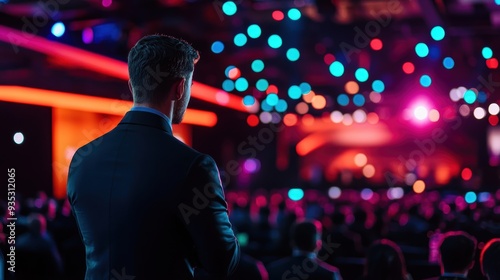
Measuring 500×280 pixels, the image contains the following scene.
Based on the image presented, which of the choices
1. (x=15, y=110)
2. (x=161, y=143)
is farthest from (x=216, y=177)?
(x=15, y=110)

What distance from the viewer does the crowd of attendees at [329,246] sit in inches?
142

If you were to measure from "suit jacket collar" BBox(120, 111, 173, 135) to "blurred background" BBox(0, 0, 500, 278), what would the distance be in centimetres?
548

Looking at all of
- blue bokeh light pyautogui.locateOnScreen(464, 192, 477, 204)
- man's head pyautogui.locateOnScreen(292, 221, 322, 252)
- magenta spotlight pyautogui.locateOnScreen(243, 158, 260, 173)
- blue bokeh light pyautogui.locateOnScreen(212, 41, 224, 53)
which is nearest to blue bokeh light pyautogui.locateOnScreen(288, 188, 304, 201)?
magenta spotlight pyautogui.locateOnScreen(243, 158, 260, 173)

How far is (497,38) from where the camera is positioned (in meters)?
13.6

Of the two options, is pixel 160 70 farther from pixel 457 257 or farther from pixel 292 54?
pixel 292 54

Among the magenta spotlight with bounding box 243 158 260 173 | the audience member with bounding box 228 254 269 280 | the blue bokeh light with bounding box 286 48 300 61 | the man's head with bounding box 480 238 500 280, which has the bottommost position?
the audience member with bounding box 228 254 269 280

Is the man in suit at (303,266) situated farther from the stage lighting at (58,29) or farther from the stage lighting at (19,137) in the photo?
the stage lighting at (19,137)

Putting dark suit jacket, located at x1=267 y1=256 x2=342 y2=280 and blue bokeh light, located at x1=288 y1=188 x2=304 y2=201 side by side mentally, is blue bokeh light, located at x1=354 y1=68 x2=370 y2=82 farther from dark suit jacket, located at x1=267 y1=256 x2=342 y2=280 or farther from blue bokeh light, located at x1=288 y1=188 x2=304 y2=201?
dark suit jacket, located at x1=267 y1=256 x2=342 y2=280

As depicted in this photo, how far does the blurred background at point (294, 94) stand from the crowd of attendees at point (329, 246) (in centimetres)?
69

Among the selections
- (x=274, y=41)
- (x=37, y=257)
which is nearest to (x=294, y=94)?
(x=274, y=41)

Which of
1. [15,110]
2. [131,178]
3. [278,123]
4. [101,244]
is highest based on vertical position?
[278,123]

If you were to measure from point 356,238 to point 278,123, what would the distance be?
11336mm

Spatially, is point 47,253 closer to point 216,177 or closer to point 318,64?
point 216,177

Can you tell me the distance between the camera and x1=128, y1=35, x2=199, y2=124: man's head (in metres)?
1.22
